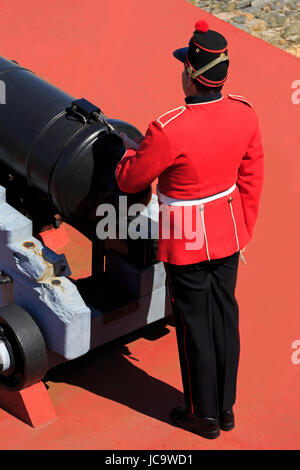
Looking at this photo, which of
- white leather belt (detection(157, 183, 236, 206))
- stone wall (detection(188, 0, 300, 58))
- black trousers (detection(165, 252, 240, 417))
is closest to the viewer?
white leather belt (detection(157, 183, 236, 206))

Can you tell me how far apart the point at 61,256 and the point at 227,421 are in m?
0.91

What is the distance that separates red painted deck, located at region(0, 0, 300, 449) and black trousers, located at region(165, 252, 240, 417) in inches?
6.4

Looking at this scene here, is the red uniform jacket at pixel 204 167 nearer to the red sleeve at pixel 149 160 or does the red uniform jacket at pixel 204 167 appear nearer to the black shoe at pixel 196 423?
the red sleeve at pixel 149 160

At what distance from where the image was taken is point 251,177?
320cm

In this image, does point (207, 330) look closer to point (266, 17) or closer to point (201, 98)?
point (201, 98)

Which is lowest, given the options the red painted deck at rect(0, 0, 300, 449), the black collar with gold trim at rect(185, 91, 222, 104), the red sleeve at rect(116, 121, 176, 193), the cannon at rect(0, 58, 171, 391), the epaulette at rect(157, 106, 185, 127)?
the red painted deck at rect(0, 0, 300, 449)

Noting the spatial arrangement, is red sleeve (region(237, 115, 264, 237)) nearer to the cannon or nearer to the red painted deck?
the cannon

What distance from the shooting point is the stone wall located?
760cm

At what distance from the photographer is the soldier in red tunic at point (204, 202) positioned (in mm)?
2912

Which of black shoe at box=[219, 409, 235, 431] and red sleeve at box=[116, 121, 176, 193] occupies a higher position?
red sleeve at box=[116, 121, 176, 193]

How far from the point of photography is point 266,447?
3225 mm

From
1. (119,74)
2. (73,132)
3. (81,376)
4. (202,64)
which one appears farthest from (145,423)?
(119,74)

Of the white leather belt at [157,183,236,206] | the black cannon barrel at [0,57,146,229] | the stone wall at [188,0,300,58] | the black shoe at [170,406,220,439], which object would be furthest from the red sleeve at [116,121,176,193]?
the stone wall at [188,0,300,58]
